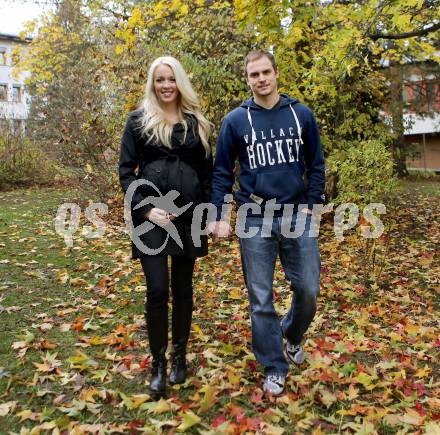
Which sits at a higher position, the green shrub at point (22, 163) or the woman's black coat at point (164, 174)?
the green shrub at point (22, 163)

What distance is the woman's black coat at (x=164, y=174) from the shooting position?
3.28 metres

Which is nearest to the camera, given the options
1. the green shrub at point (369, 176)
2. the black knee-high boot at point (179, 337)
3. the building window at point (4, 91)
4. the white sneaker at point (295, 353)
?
the black knee-high boot at point (179, 337)

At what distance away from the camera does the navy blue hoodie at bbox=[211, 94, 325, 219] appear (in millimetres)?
3324

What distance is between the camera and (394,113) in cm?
1491

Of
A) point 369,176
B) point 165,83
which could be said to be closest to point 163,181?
point 165,83

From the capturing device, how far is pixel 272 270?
3424mm

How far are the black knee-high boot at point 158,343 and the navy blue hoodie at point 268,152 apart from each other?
729mm

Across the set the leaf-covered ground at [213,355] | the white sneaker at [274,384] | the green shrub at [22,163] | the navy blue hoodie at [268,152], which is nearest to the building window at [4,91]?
the green shrub at [22,163]

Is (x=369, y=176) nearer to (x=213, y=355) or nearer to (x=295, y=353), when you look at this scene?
(x=295, y=353)

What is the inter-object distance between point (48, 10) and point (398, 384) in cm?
1711

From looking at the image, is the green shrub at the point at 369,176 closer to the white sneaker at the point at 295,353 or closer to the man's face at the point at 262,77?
the white sneaker at the point at 295,353

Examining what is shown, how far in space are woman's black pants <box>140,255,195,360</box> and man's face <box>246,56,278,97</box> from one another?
117 centimetres

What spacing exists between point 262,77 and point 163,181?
912 mm

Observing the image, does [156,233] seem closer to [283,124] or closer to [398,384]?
[283,124]
